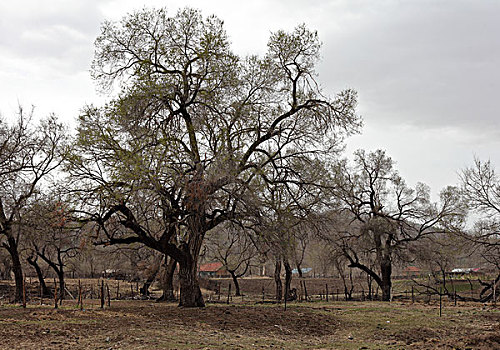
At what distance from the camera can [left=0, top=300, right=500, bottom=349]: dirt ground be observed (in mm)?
10336

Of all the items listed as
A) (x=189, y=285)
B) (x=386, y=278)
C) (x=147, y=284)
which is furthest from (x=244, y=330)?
(x=147, y=284)

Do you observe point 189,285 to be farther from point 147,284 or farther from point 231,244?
point 147,284

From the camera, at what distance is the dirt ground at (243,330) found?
10336mm

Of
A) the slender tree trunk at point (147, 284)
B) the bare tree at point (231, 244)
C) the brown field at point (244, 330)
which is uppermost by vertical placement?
the bare tree at point (231, 244)

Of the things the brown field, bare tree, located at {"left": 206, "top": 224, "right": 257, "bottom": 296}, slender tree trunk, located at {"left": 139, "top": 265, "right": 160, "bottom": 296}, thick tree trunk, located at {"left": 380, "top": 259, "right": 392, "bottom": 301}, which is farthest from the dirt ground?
slender tree trunk, located at {"left": 139, "top": 265, "right": 160, "bottom": 296}

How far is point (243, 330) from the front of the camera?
1314 cm

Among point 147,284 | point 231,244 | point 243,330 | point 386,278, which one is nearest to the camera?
point 243,330

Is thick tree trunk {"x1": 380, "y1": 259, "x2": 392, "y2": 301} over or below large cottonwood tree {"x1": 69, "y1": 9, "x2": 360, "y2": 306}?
below

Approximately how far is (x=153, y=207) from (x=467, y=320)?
11.6 meters

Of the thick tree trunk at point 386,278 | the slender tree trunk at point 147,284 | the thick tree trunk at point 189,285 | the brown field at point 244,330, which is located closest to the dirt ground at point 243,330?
the brown field at point 244,330

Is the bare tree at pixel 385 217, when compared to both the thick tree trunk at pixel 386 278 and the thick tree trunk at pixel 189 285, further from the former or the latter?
the thick tree trunk at pixel 189 285

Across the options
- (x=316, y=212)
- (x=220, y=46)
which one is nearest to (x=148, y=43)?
(x=220, y=46)

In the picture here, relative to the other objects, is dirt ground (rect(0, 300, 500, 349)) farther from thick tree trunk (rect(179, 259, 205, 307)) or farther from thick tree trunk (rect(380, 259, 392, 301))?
thick tree trunk (rect(380, 259, 392, 301))

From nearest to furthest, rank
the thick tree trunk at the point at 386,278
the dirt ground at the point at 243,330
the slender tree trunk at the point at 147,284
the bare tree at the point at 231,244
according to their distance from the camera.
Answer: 1. the dirt ground at the point at 243,330
2. the bare tree at the point at 231,244
3. the thick tree trunk at the point at 386,278
4. the slender tree trunk at the point at 147,284
